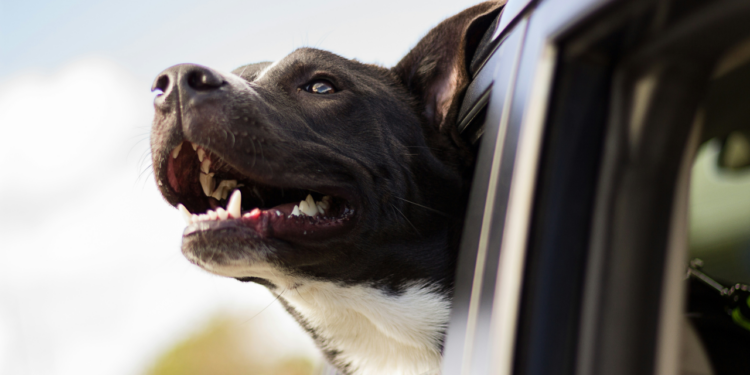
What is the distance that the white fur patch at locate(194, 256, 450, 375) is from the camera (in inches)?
81.4

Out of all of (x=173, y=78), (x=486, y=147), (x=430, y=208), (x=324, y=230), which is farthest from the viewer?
(x=430, y=208)

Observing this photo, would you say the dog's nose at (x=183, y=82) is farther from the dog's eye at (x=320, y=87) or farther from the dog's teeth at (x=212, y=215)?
the dog's eye at (x=320, y=87)

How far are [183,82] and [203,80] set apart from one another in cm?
8

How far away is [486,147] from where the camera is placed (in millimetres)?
1288

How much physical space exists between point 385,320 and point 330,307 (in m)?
0.25

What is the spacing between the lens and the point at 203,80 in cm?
180

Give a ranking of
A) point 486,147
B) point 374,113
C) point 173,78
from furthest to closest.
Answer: point 374,113 → point 173,78 → point 486,147

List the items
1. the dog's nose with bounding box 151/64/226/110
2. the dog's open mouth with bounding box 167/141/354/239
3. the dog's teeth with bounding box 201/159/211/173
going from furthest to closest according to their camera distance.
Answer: the dog's teeth with bounding box 201/159/211/173, the dog's open mouth with bounding box 167/141/354/239, the dog's nose with bounding box 151/64/226/110

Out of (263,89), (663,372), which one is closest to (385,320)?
(263,89)

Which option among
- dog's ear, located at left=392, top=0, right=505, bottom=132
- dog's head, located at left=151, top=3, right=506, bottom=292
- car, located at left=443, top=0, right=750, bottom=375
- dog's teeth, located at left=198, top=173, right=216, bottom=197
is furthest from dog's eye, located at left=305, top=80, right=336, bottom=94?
car, located at left=443, top=0, right=750, bottom=375

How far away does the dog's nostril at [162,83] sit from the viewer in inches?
69.3

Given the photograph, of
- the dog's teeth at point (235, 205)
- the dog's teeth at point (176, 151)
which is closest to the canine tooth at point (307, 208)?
the dog's teeth at point (235, 205)

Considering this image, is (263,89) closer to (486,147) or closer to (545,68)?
(486,147)

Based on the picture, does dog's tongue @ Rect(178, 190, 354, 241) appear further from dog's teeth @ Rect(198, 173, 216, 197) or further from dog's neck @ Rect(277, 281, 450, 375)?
dog's neck @ Rect(277, 281, 450, 375)
